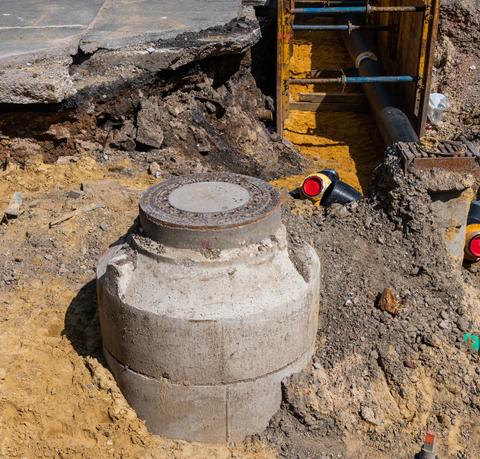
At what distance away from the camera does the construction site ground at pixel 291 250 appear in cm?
367

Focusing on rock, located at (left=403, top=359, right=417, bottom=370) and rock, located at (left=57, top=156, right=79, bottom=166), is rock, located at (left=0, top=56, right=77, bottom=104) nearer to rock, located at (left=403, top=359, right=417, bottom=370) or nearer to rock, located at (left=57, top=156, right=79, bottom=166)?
rock, located at (left=57, top=156, right=79, bottom=166)

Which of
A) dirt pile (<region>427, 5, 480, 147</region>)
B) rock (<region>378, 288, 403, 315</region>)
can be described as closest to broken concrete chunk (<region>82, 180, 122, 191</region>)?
rock (<region>378, 288, 403, 315</region>)

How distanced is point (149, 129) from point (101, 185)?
1.13 m

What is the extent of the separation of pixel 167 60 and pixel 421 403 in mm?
4627

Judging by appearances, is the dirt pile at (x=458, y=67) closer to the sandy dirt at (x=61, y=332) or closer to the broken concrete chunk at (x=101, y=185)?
the broken concrete chunk at (x=101, y=185)

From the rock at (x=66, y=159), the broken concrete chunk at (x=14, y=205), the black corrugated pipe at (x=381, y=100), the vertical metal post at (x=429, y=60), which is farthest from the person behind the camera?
the black corrugated pipe at (x=381, y=100)

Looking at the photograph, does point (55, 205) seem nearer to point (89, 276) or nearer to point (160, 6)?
point (89, 276)

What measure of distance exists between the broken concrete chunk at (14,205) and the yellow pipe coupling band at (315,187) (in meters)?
2.96

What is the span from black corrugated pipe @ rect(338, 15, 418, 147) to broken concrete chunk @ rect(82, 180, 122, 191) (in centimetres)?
372

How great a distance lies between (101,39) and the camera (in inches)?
251

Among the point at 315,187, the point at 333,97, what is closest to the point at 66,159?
the point at 315,187

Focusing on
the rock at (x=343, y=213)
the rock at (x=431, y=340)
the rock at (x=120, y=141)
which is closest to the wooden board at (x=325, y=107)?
the rock at (x=120, y=141)

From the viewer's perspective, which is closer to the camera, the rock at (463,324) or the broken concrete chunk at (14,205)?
the rock at (463,324)

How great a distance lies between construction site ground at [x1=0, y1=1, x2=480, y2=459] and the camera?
3670 millimetres
